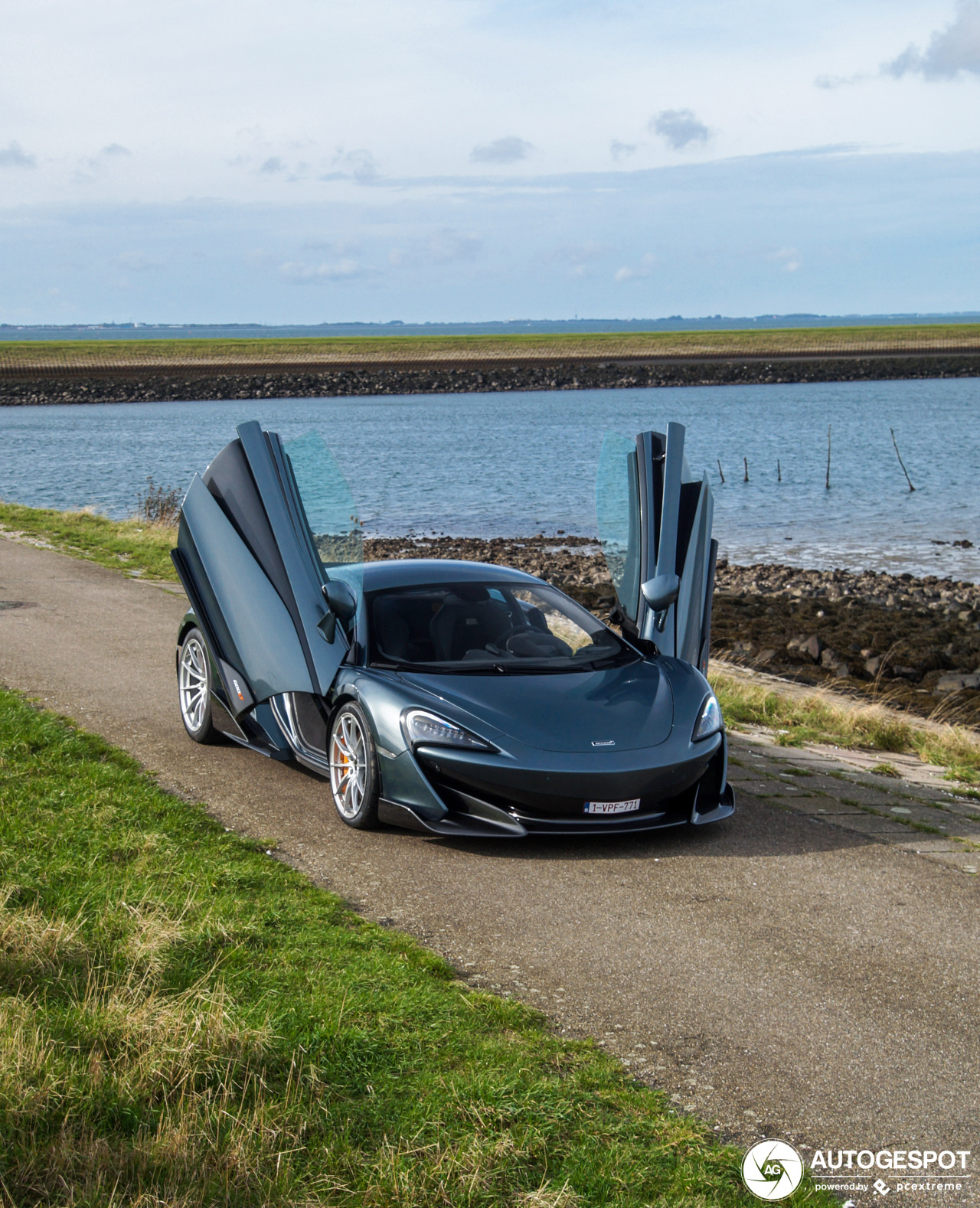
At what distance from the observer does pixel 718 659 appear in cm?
1545

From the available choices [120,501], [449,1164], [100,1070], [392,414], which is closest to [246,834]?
[100,1070]

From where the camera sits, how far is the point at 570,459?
45031 mm

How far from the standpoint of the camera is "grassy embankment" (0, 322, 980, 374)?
343 feet

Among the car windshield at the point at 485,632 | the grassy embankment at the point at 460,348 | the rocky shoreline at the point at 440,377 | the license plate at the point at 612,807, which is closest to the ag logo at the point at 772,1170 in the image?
the license plate at the point at 612,807

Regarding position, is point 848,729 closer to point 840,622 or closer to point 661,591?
point 661,591

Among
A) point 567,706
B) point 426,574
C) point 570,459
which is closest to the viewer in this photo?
point 567,706

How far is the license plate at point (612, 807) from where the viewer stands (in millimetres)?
6105

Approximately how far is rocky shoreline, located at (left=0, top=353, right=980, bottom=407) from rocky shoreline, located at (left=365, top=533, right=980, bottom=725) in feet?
217

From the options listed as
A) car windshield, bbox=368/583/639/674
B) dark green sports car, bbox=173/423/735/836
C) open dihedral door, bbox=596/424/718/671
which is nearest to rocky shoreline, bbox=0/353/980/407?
dark green sports car, bbox=173/423/735/836

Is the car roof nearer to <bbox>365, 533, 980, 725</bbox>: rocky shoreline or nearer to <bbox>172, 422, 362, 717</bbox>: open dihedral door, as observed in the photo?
<bbox>172, 422, 362, 717</bbox>: open dihedral door

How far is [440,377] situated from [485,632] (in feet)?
302

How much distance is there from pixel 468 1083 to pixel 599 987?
1058 millimetres

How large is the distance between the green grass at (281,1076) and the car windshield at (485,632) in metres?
1.95

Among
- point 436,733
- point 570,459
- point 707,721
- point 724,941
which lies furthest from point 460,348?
point 724,941
